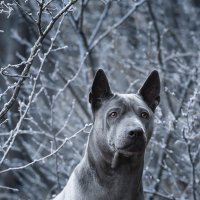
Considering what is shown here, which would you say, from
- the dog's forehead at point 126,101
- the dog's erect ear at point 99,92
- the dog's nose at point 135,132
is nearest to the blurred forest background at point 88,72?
the dog's erect ear at point 99,92

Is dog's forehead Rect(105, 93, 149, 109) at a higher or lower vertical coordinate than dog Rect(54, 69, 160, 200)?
higher

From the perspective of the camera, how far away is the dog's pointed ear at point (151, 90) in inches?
199

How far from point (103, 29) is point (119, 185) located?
28.1ft

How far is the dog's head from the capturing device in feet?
14.6

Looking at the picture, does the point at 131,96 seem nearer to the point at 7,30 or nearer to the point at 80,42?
the point at 80,42

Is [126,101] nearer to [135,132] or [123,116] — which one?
[123,116]

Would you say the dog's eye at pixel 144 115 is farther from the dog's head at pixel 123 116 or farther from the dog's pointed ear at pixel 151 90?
the dog's pointed ear at pixel 151 90

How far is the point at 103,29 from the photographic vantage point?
13.0m

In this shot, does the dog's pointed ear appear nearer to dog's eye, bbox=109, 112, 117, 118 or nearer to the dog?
the dog

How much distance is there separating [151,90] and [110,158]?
0.76m

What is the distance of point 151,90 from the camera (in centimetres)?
509

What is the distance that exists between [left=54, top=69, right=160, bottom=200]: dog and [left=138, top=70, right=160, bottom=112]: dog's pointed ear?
153 millimetres

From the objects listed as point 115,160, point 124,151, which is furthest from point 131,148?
point 115,160

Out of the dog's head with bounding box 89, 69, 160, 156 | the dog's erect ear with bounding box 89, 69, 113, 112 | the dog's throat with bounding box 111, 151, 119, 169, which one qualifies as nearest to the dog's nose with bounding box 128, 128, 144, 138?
the dog's head with bounding box 89, 69, 160, 156
